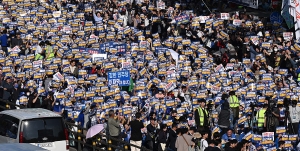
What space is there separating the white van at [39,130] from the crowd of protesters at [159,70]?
289 cm

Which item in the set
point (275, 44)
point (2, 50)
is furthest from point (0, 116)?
point (275, 44)

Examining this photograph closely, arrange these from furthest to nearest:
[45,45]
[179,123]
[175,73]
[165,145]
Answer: [45,45]
[175,73]
[179,123]
[165,145]

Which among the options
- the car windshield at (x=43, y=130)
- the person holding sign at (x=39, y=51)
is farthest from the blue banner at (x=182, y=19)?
the car windshield at (x=43, y=130)

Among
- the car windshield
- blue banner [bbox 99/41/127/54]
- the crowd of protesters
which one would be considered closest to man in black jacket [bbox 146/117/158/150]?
the crowd of protesters

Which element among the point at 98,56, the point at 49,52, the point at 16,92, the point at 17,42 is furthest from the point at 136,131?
the point at 17,42

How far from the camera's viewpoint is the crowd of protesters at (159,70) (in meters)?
29.5

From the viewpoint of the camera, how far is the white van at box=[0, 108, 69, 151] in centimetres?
2439

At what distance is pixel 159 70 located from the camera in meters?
35.0

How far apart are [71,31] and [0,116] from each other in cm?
1445

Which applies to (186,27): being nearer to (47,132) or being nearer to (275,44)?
(275,44)

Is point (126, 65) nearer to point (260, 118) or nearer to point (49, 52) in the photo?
point (49, 52)

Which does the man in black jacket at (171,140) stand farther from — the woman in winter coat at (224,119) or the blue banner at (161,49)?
the blue banner at (161,49)

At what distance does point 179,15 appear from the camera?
41.2 m

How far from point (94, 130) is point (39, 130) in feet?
8.64
